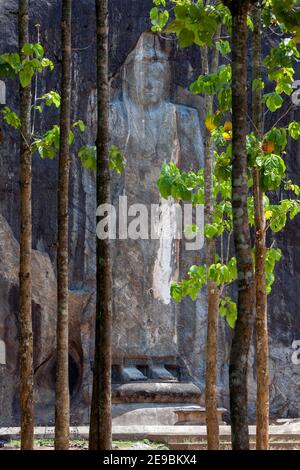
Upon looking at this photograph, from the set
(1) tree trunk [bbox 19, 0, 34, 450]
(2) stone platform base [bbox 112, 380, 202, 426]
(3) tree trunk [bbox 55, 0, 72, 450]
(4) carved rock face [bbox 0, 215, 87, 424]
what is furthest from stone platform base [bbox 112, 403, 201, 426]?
(3) tree trunk [bbox 55, 0, 72, 450]

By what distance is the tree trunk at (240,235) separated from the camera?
7957 mm

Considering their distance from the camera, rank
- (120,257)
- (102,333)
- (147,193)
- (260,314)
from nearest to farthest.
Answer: (102,333) < (260,314) < (120,257) < (147,193)

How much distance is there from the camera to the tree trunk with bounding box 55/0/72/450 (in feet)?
37.1

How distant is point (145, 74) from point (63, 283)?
14785mm

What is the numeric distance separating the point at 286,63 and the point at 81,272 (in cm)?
1455

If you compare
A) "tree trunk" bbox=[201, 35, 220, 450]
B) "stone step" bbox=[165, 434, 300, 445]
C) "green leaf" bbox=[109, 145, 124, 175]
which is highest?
"green leaf" bbox=[109, 145, 124, 175]

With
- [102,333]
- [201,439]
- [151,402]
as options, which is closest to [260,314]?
[102,333]

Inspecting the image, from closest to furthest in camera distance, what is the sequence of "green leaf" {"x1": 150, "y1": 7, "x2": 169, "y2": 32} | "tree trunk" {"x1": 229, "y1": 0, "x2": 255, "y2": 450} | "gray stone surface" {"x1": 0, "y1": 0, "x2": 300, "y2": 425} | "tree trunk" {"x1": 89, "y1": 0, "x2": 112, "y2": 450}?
"tree trunk" {"x1": 229, "y1": 0, "x2": 255, "y2": 450}, "tree trunk" {"x1": 89, "y1": 0, "x2": 112, "y2": 450}, "green leaf" {"x1": 150, "y1": 7, "x2": 169, "y2": 32}, "gray stone surface" {"x1": 0, "y1": 0, "x2": 300, "y2": 425}

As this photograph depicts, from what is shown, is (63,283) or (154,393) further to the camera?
(154,393)

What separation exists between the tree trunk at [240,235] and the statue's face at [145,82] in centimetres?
1714

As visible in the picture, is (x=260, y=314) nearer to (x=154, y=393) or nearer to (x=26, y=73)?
(x=26, y=73)

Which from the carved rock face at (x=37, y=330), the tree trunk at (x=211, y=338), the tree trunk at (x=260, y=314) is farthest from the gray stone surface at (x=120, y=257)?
the tree trunk at (x=260, y=314)

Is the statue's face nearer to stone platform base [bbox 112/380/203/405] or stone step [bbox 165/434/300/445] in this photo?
stone platform base [bbox 112/380/203/405]

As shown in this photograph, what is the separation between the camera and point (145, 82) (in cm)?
2544
